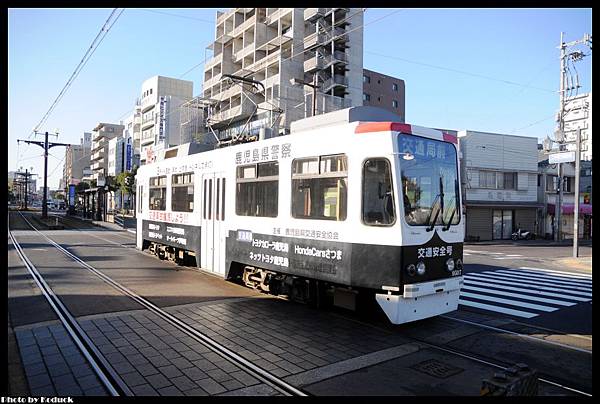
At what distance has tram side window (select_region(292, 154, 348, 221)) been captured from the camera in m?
6.83

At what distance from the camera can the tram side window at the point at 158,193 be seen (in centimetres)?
1347

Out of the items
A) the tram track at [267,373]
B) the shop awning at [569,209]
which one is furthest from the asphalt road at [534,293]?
the shop awning at [569,209]

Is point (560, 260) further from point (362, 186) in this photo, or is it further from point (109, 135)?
point (109, 135)

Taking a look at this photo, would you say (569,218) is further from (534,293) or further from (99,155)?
(99,155)

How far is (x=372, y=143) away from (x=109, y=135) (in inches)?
4029

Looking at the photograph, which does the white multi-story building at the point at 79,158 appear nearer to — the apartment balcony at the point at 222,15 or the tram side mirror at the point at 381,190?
the apartment balcony at the point at 222,15

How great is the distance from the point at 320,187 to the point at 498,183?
31413 millimetres

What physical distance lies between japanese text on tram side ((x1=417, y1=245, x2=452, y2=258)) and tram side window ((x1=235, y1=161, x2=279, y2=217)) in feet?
9.61

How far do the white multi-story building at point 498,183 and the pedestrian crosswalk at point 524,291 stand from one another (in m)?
17.9

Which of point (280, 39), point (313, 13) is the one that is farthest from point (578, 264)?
point (280, 39)

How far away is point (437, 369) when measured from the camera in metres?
5.20

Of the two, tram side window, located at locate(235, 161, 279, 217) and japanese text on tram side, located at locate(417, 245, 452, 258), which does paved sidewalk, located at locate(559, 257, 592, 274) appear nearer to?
japanese text on tram side, located at locate(417, 245, 452, 258)
